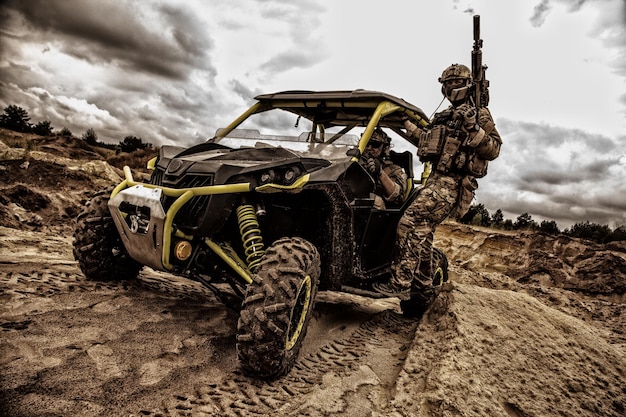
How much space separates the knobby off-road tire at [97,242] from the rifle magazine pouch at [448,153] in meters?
3.18

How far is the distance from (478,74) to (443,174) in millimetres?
1474

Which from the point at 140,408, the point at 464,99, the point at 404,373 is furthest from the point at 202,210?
the point at 464,99

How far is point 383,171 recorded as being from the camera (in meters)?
4.20

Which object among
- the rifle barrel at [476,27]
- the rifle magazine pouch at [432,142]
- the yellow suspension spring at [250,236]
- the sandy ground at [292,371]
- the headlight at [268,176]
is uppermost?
the rifle barrel at [476,27]

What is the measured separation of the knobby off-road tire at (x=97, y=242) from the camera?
353 centimetres

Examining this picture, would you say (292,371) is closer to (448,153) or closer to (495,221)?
(448,153)

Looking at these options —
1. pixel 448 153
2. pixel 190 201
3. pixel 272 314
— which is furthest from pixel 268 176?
pixel 448 153

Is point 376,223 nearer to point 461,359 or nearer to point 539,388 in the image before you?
point 461,359

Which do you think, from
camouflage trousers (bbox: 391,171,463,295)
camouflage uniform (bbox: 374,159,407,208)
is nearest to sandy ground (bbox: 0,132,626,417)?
camouflage trousers (bbox: 391,171,463,295)

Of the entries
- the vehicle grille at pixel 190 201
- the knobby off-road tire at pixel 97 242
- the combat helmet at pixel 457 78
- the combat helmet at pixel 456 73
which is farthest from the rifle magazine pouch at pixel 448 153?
the knobby off-road tire at pixel 97 242

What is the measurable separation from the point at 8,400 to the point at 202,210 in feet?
4.65

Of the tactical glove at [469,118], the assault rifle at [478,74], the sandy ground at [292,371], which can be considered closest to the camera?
the sandy ground at [292,371]

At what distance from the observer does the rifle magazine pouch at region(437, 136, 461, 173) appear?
13.7 feet

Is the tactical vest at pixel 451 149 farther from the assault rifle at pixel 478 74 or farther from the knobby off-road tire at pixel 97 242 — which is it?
the knobby off-road tire at pixel 97 242
